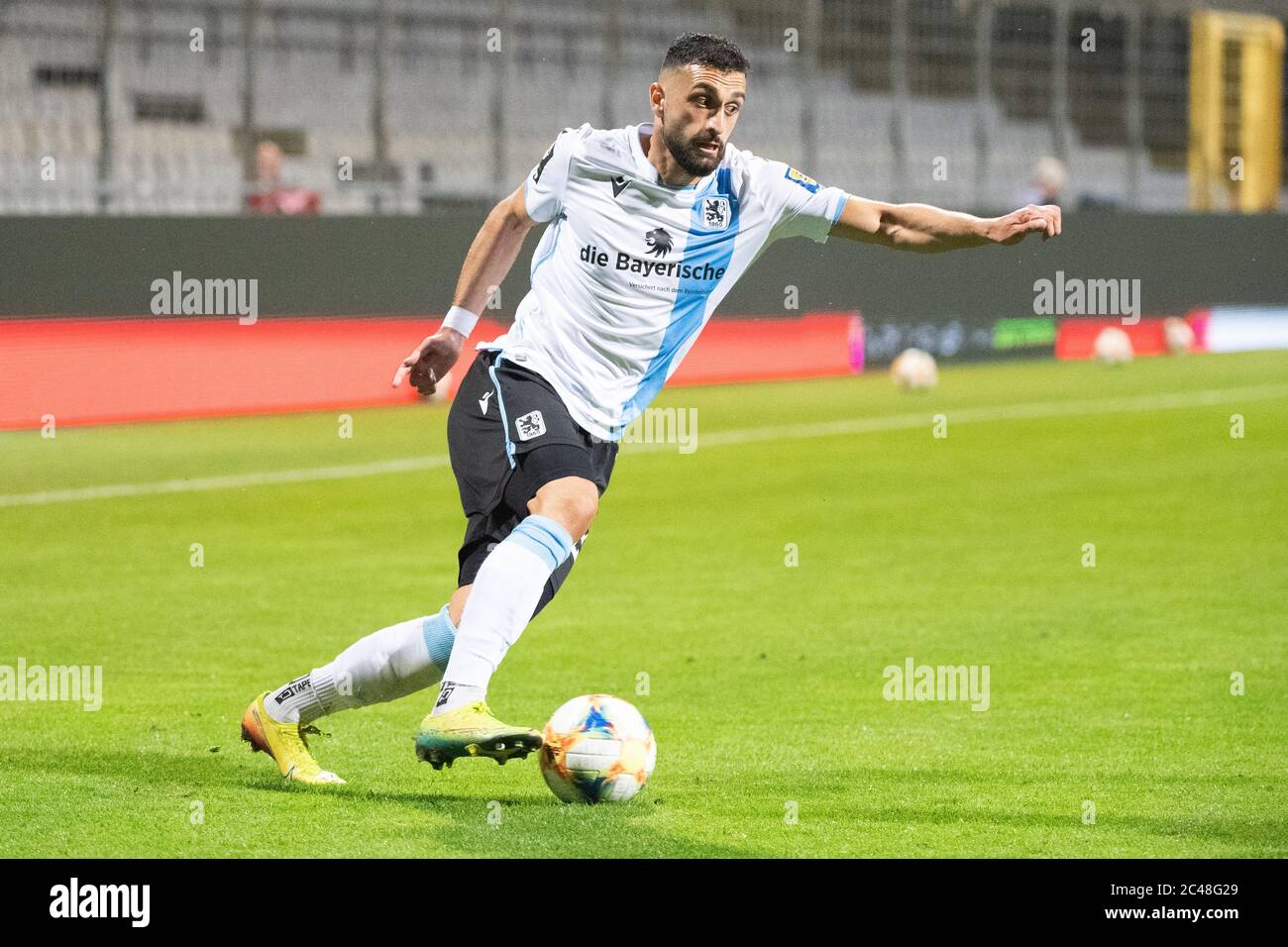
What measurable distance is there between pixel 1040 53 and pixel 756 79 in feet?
13.3

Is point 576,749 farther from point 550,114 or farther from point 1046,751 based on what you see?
point 550,114

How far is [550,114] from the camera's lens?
2119cm

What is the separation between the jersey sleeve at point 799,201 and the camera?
19.2ft

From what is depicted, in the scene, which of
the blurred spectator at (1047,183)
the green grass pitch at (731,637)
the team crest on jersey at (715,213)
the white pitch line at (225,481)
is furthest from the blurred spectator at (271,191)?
the team crest on jersey at (715,213)

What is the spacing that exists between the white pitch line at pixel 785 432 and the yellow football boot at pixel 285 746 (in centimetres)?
700

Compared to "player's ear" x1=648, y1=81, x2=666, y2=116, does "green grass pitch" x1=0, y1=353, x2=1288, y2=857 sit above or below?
below

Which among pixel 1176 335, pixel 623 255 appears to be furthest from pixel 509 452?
pixel 1176 335

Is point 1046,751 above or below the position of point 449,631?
below

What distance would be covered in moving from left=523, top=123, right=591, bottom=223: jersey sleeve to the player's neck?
207 mm

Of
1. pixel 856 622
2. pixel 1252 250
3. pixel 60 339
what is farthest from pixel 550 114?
pixel 856 622

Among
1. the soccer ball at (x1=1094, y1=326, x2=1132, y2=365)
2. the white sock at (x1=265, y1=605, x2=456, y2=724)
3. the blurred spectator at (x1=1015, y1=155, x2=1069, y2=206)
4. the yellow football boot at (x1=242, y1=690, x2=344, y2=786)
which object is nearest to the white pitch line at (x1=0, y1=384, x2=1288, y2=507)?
the soccer ball at (x1=1094, y1=326, x2=1132, y2=365)

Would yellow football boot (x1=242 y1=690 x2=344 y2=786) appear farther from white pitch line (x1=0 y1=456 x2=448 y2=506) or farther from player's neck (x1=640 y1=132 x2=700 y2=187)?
white pitch line (x1=0 y1=456 x2=448 y2=506)

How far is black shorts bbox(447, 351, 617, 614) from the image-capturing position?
5469 mm

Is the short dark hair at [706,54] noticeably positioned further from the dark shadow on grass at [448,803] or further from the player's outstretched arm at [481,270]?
the dark shadow on grass at [448,803]
